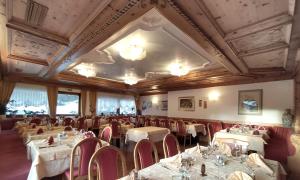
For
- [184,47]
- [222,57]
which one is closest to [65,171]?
[184,47]

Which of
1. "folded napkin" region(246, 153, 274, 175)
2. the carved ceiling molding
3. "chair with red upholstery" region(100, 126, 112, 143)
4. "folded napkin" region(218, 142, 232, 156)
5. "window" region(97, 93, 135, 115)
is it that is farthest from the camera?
"window" region(97, 93, 135, 115)

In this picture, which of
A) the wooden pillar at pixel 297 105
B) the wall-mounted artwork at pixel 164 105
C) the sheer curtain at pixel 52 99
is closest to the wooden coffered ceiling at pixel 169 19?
the wooden pillar at pixel 297 105

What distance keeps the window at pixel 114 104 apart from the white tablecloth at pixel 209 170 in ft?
28.5

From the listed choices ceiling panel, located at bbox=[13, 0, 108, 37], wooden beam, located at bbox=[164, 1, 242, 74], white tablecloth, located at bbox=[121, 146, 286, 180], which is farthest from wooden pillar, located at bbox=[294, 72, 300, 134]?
ceiling panel, located at bbox=[13, 0, 108, 37]

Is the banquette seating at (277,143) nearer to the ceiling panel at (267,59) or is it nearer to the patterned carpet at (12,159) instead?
the ceiling panel at (267,59)

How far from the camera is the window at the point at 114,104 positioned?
10109 mm

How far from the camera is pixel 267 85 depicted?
20.0 ft

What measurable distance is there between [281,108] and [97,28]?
639cm

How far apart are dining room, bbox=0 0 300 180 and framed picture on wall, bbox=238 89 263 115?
0.11 feet

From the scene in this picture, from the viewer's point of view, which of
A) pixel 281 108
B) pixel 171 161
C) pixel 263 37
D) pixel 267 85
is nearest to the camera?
pixel 171 161

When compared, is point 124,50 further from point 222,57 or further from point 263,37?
point 263,37

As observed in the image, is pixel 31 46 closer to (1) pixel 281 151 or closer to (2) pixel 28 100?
(2) pixel 28 100

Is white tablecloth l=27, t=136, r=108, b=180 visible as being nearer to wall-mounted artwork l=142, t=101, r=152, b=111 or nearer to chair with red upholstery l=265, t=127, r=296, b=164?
chair with red upholstery l=265, t=127, r=296, b=164

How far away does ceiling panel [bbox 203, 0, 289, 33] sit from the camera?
6.54 ft
